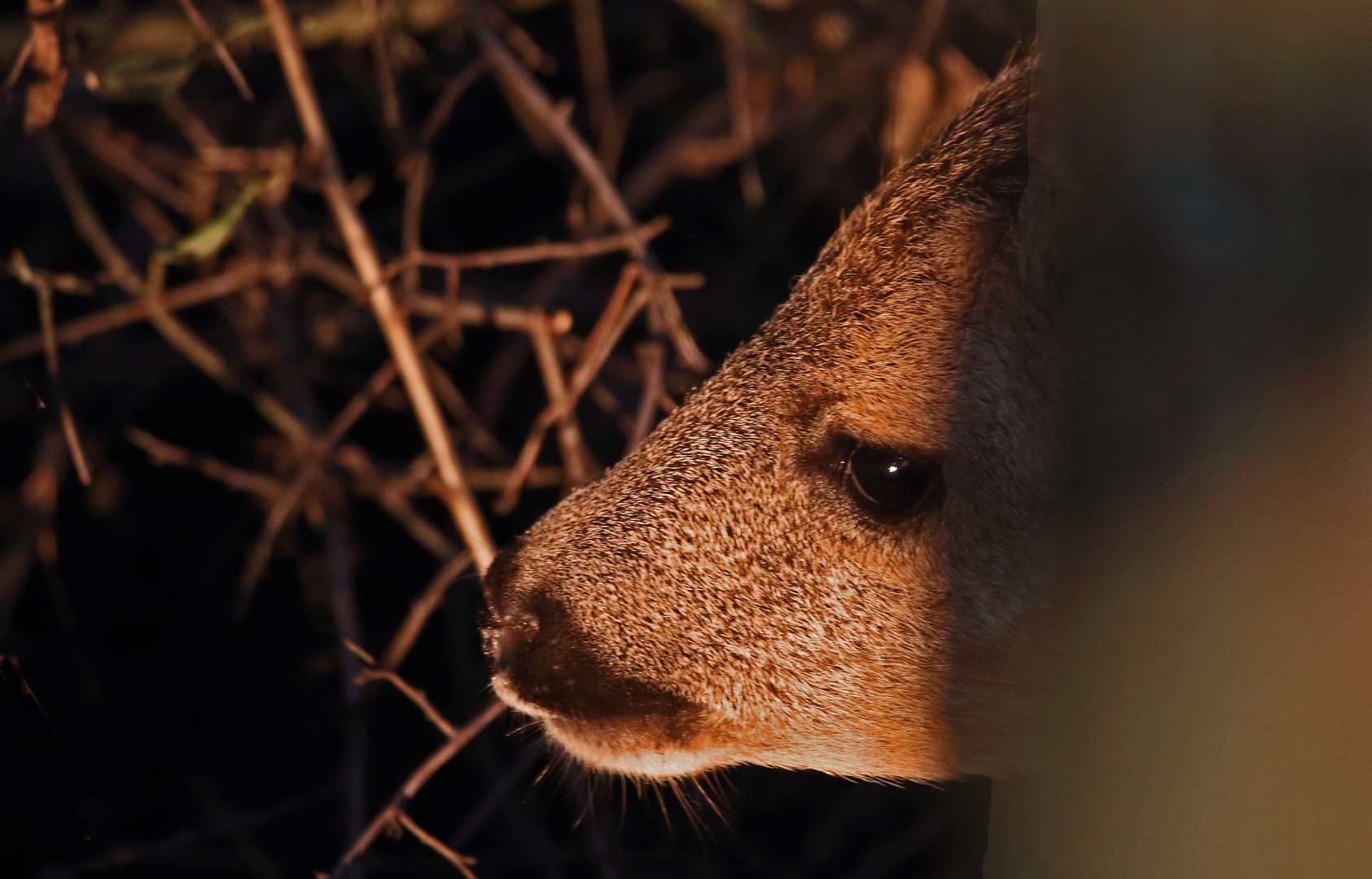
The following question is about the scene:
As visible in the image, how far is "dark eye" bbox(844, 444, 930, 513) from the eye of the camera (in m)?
1.28

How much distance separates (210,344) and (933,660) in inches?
Result: 73.3

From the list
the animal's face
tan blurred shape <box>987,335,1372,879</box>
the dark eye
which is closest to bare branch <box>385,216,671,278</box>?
Answer: the animal's face

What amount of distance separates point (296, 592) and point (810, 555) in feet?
5.24

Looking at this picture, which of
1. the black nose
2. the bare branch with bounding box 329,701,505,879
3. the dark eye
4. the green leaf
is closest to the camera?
the dark eye

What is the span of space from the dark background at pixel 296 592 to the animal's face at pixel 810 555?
731 mm

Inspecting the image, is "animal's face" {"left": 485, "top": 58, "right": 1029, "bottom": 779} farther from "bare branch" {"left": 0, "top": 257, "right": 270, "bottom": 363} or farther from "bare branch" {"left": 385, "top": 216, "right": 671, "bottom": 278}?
"bare branch" {"left": 0, "top": 257, "right": 270, "bottom": 363}

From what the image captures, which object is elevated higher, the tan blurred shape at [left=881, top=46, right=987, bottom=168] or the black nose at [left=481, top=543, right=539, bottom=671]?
the tan blurred shape at [left=881, top=46, right=987, bottom=168]

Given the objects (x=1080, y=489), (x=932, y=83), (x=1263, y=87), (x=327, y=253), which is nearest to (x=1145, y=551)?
(x=1080, y=489)

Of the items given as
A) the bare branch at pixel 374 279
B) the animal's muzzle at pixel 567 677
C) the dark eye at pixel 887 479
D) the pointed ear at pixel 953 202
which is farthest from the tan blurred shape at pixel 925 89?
the animal's muzzle at pixel 567 677

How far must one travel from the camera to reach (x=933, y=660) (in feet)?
4.31

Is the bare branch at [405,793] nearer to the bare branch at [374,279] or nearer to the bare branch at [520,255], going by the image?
the bare branch at [374,279]

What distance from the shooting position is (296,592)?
2553mm

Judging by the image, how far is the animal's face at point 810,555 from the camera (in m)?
1.30

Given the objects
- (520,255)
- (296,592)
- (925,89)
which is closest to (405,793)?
(520,255)
